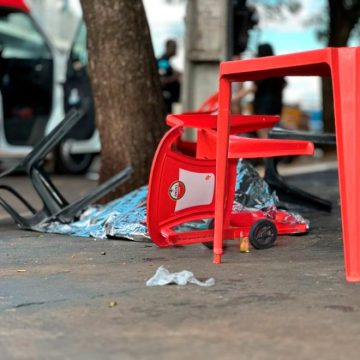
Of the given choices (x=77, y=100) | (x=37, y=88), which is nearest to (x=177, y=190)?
(x=77, y=100)

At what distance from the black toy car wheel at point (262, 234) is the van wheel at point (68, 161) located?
28.4ft

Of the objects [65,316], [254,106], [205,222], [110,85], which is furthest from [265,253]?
[254,106]

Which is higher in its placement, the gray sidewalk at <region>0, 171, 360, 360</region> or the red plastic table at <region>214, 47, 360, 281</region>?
the red plastic table at <region>214, 47, 360, 281</region>

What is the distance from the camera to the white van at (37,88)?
14070mm

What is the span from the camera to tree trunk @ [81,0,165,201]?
8258 mm

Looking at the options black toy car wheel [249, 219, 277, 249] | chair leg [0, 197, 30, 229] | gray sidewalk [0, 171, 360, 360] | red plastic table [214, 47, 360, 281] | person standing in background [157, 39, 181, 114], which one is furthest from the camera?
person standing in background [157, 39, 181, 114]

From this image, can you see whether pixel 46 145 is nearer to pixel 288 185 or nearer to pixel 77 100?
pixel 288 185

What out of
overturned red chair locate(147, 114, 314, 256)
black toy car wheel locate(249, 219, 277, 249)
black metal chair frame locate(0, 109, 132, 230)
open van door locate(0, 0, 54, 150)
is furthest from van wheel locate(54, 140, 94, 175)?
black toy car wheel locate(249, 219, 277, 249)

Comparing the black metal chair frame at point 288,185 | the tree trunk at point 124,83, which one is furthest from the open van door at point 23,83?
the black metal chair frame at point 288,185

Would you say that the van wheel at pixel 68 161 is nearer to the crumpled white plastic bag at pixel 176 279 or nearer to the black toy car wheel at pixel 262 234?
the black toy car wheel at pixel 262 234

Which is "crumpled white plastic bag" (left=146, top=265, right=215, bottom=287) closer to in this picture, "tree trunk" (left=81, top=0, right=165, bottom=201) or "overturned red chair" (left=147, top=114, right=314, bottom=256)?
"overturned red chair" (left=147, top=114, right=314, bottom=256)

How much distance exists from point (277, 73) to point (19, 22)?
9177 mm

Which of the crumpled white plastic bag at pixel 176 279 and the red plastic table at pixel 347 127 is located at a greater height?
the red plastic table at pixel 347 127

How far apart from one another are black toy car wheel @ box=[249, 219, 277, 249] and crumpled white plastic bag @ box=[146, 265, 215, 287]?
3.45ft
